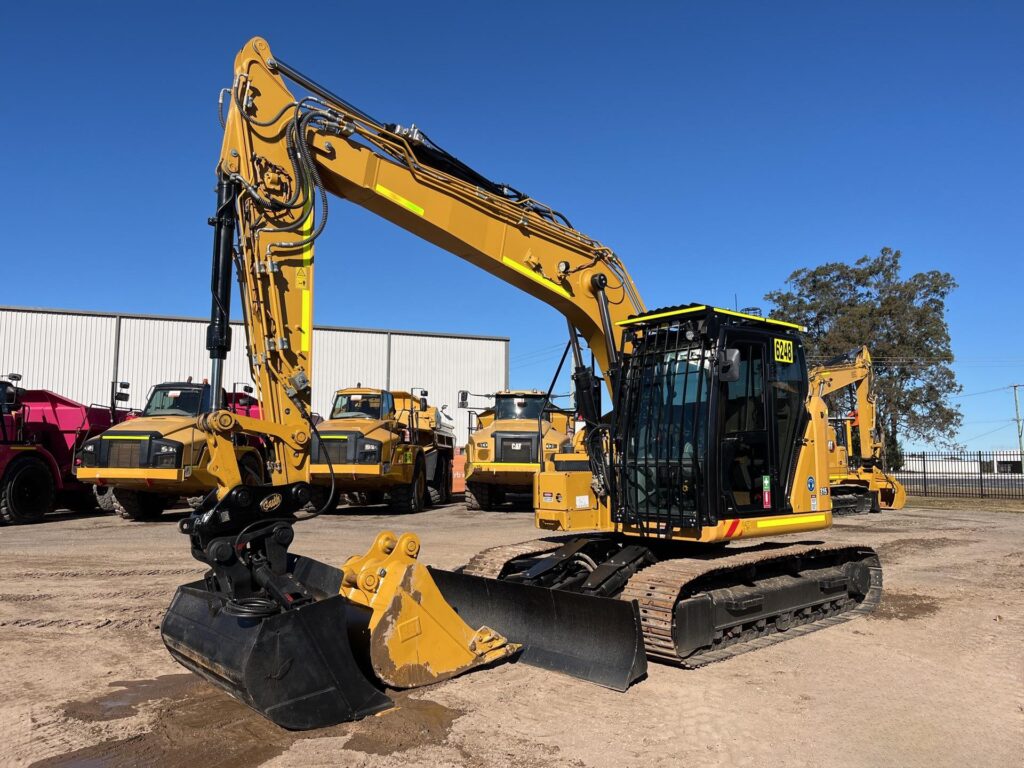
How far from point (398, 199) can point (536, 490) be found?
2921mm

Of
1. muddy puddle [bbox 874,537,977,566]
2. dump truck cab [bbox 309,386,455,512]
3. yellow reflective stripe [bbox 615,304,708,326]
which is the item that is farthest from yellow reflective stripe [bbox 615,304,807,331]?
dump truck cab [bbox 309,386,455,512]

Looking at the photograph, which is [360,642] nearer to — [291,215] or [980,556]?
[291,215]

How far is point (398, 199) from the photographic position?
270 inches

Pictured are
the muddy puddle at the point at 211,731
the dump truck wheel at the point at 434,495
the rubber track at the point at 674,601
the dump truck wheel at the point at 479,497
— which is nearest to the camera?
the muddy puddle at the point at 211,731

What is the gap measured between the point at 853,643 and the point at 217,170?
6443mm

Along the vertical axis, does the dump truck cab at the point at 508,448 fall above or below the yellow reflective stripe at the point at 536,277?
below

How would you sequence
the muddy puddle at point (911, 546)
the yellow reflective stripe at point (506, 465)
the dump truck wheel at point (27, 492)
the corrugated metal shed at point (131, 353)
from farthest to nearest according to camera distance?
the corrugated metal shed at point (131, 353) → the yellow reflective stripe at point (506, 465) → the dump truck wheel at point (27, 492) → the muddy puddle at point (911, 546)

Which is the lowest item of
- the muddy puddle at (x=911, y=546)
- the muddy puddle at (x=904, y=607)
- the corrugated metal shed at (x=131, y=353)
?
the muddy puddle at (x=904, y=607)

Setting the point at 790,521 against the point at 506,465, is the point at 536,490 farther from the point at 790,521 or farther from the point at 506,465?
the point at 506,465

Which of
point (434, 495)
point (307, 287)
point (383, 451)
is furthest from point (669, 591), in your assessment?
point (434, 495)

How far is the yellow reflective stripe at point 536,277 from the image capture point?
24.3 feet

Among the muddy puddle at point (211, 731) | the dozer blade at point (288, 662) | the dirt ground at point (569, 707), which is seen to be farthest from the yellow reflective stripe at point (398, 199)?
the muddy puddle at point (211, 731)

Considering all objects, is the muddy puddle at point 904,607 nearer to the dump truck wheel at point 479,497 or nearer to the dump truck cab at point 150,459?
the dump truck cab at point 150,459

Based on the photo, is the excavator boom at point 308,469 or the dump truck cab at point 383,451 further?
the dump truck cab at point 383,451
